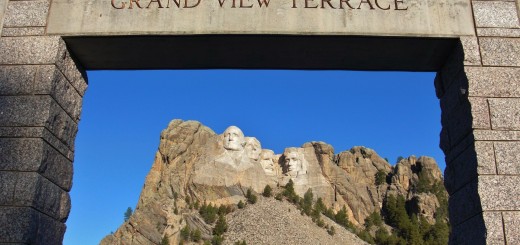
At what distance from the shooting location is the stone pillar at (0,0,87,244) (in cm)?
664

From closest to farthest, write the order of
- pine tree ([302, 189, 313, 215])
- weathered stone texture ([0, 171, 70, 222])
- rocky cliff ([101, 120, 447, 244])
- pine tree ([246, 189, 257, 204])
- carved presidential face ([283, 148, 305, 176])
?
weathered stone texture ([0, 171, 70, 222]) → rocky cliff ([101, 120, 447, 244]) → pine tree ([246, 189, 257, 204]) → pine tree ([302, 189, 313, 215]) → carved presidential face ([283, 148, 305, 176])

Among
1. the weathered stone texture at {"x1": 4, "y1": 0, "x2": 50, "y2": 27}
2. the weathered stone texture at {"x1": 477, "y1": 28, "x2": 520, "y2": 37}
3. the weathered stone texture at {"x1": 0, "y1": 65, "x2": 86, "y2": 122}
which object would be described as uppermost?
the weathered stone texture at {"x1": 4, "y1": 0, "x2": 50, "y2": 27}

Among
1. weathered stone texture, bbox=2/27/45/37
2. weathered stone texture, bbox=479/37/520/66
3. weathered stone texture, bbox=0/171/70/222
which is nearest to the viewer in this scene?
weathered stone texture, bbox=0/171/70/222

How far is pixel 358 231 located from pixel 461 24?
9596 centimetres

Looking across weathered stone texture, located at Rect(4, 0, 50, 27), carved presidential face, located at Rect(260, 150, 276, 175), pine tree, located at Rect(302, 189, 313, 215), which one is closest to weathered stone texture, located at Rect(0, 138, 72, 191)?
weathered stone texture, located at Rect(4, 0, 50, 27)

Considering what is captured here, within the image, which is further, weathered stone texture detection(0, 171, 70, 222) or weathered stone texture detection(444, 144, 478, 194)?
weathered stone texture detection(444, 144, 478, 194)

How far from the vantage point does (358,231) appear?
99500 millimetres

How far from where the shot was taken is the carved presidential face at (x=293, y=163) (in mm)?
105188

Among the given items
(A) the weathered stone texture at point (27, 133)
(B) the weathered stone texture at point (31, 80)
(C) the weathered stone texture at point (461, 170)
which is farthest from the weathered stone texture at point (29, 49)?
(C) the weathered stone texture at point (461, 170)

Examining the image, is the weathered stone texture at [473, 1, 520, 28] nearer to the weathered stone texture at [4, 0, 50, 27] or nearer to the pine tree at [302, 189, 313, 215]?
the weathered stone texture at [4, 0, 50, 27]

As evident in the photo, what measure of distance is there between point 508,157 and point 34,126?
6257 millimetres

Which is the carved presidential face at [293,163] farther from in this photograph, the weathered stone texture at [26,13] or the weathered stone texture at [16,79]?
the weathered stone texture at [16,79]

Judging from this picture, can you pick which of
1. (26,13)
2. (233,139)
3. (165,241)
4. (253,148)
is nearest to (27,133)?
(26,13)

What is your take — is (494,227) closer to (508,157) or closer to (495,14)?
(508,157)
